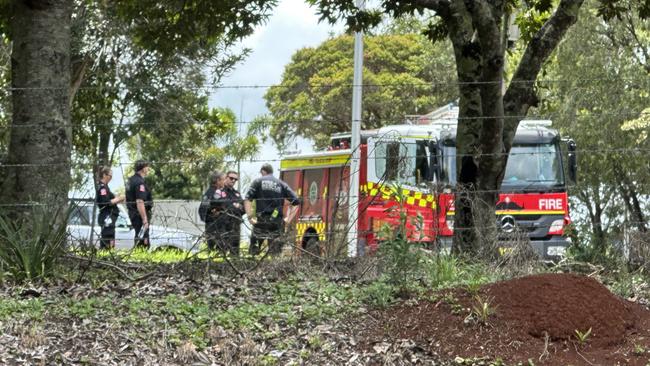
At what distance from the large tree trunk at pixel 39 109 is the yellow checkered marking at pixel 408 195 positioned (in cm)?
288

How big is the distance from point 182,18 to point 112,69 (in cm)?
867

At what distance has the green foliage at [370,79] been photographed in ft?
150

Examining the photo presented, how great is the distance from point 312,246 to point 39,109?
2847mm

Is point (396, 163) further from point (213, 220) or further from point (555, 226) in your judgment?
point (555, 226)

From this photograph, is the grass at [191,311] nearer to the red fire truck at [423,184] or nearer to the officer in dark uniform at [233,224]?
the officer in dark uniform at [233,224]

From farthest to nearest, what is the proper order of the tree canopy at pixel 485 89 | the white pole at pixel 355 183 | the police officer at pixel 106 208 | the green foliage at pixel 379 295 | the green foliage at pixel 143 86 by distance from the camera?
the green foliage at pixel 143 86
the police officer at pixel 106 208
the tree canopy at pixel 485 89
the white pole at pixel 355 183
the green foliage at pixel 379 295

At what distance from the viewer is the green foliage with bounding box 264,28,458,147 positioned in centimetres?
4575

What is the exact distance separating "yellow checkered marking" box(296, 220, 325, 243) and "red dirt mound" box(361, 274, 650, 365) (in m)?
2.22

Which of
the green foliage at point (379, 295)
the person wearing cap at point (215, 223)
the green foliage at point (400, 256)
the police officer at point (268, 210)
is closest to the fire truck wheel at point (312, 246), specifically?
the police officer at point (268, 210)

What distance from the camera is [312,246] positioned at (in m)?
9.84

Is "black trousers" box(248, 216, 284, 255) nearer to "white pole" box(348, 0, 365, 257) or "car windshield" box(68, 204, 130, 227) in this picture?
"white pole" box(348, 0, 365, 257)

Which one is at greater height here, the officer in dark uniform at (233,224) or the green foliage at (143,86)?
the green foliage at (143,86)

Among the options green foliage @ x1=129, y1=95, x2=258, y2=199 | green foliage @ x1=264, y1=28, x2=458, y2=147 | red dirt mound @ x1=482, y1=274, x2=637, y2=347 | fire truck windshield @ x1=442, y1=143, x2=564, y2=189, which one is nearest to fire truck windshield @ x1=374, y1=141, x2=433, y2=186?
red dirt mound @ x1=482, y1=274, x2=637, y2=347

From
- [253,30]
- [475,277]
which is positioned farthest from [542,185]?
[475,277]
